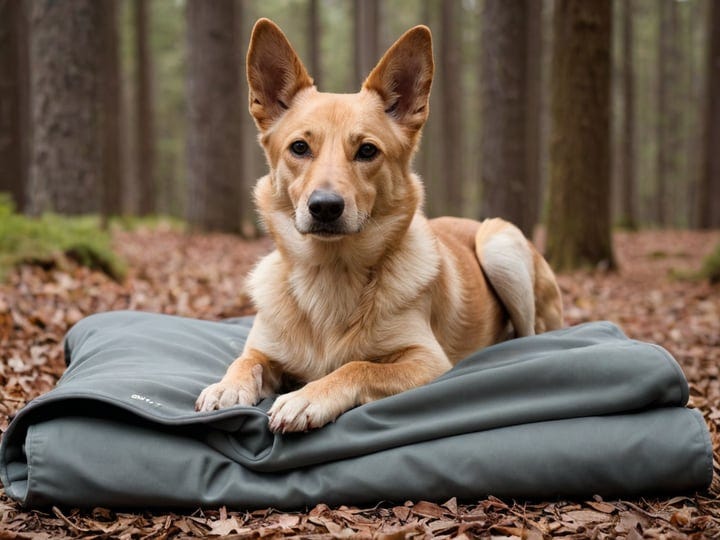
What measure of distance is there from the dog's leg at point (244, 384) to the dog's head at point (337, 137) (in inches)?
27.4

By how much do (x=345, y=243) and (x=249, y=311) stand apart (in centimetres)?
279

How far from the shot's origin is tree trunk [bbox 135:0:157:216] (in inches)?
704

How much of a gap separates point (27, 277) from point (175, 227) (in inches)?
343

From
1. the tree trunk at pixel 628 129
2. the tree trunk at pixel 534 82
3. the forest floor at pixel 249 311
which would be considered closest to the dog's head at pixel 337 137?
the forest floor at pixel 249 311

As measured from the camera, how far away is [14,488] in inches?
110

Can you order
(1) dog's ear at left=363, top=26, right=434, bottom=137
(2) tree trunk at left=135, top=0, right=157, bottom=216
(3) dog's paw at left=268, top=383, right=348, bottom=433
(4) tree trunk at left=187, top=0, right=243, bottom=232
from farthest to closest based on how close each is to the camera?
(2) tree trunk at left=135, top=0, right=157, bottom=216
(4) tree trunk at left=187, top=0, right=243, bottom=232
(1) dog's ear at left=363, top=26, right=434, bottom=137
(3) dog's paw at left=268, top=383, right=348, bottom=433

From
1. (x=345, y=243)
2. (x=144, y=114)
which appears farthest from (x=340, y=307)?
(x=144, y=114)

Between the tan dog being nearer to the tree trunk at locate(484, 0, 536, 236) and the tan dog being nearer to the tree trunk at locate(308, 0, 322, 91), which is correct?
the tree trunk at locate(484, 0, 536, 236)

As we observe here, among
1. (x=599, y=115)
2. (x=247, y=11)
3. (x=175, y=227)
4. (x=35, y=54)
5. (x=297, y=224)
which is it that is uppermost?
(x=247, y=11)

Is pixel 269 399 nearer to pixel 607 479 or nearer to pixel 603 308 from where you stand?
pixel 607 479

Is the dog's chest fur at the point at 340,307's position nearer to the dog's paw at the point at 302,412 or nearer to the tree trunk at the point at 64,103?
the dog's paw at the point at 302,412

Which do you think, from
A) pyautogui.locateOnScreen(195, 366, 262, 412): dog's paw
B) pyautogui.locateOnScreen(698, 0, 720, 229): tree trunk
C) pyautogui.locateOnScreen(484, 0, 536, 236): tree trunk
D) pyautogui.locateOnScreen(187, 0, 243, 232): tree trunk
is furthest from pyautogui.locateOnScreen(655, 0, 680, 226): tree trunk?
pyautogui.locateOnScreen(195, 366, 262, 412): dog's paw

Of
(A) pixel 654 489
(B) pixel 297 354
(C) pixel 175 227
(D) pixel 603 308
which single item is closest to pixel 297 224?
(B) pixel 297 354

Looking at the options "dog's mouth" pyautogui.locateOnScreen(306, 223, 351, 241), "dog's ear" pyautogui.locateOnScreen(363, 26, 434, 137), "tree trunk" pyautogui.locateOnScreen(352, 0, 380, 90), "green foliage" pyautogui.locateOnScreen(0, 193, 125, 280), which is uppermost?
"tree trunk" pyautogui.locateOnScreen(352, 0, 380, 90)
